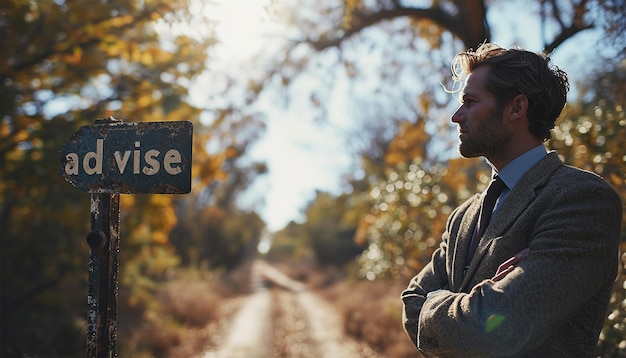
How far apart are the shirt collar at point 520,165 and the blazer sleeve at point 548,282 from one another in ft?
0.84

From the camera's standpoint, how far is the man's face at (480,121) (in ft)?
6.54

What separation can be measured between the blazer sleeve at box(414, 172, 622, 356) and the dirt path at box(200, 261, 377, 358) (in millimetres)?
7770

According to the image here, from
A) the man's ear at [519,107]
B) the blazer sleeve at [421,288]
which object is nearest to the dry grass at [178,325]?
the blazer sleeve at [421,288]

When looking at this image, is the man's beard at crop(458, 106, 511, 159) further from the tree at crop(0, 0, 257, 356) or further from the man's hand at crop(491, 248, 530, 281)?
the tree at crop(0, 0, 257, 356)

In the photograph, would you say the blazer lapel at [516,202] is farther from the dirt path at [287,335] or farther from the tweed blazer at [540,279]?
the dirt path at [287,335]

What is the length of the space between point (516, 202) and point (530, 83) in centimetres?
47

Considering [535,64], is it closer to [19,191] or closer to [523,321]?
[523,321]

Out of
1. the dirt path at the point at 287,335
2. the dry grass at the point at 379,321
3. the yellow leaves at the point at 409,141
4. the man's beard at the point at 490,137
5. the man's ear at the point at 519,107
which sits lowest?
the dirt path at the point at 287,335

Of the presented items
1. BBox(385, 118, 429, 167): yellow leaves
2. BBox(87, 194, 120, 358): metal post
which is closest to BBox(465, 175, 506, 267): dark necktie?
BBox(87, 194, 120, 358): metal post

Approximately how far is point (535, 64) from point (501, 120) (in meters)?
0.24

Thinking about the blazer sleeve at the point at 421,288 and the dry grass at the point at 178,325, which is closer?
the blazer sleeve at the point at 421,288

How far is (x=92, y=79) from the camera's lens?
7.27 m

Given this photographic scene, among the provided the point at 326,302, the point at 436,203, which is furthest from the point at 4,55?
the point at 326,302

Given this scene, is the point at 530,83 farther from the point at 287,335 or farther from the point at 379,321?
the point at 287,335
